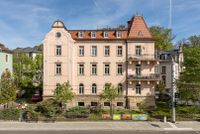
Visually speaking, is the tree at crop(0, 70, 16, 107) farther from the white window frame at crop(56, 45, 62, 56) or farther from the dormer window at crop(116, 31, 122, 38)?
the dormer window at crop(116, 31, 122, 38)

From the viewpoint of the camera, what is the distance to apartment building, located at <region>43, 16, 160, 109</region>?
4488 cm

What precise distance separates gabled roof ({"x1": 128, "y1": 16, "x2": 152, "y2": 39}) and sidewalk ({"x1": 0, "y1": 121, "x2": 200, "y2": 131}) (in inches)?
658

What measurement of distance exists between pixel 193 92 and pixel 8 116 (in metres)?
25.3

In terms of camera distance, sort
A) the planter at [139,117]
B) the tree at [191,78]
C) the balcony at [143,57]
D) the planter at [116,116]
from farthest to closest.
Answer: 1. the balcony at [143,57]
2. the tree at [191,78]
3. the planter at [139,117]
4. the planter at [116,116]

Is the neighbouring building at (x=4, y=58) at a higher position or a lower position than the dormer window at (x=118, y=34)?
lower

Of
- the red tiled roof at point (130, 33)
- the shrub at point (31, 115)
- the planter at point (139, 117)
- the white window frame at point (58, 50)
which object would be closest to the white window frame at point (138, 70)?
the red tiled roof at point (130, 33)

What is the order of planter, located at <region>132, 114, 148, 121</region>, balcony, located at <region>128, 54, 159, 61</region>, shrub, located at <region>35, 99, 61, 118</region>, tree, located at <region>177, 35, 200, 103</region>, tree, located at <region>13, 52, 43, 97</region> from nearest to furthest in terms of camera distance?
1. shrub, located at <region>35, 99, 61, 118</region>
2. planter, located at <region>132, 114, 148, 121</region>
3. tree, located at <region>177, 35, 200, 103</region>
4. balcony, located at <region>128, 54, 159, 61</region>
5. tree, located at <region>13, 52, 43, 97</region>

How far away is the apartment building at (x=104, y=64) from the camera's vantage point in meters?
44.9

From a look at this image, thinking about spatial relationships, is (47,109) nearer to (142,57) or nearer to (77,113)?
(77,113)

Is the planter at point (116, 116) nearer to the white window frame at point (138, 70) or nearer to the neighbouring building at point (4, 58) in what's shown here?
the white window frame at point (138, 70)

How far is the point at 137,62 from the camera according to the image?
4519 cm

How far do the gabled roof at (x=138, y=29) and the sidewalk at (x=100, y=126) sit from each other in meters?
16.7

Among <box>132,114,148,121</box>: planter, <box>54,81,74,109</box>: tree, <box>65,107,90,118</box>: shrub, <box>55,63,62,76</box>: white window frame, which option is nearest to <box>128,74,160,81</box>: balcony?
<box>54,81,74,109</box>: tree

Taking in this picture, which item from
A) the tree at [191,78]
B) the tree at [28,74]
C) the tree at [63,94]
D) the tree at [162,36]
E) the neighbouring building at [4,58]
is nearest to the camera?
the tree at [63,94]
